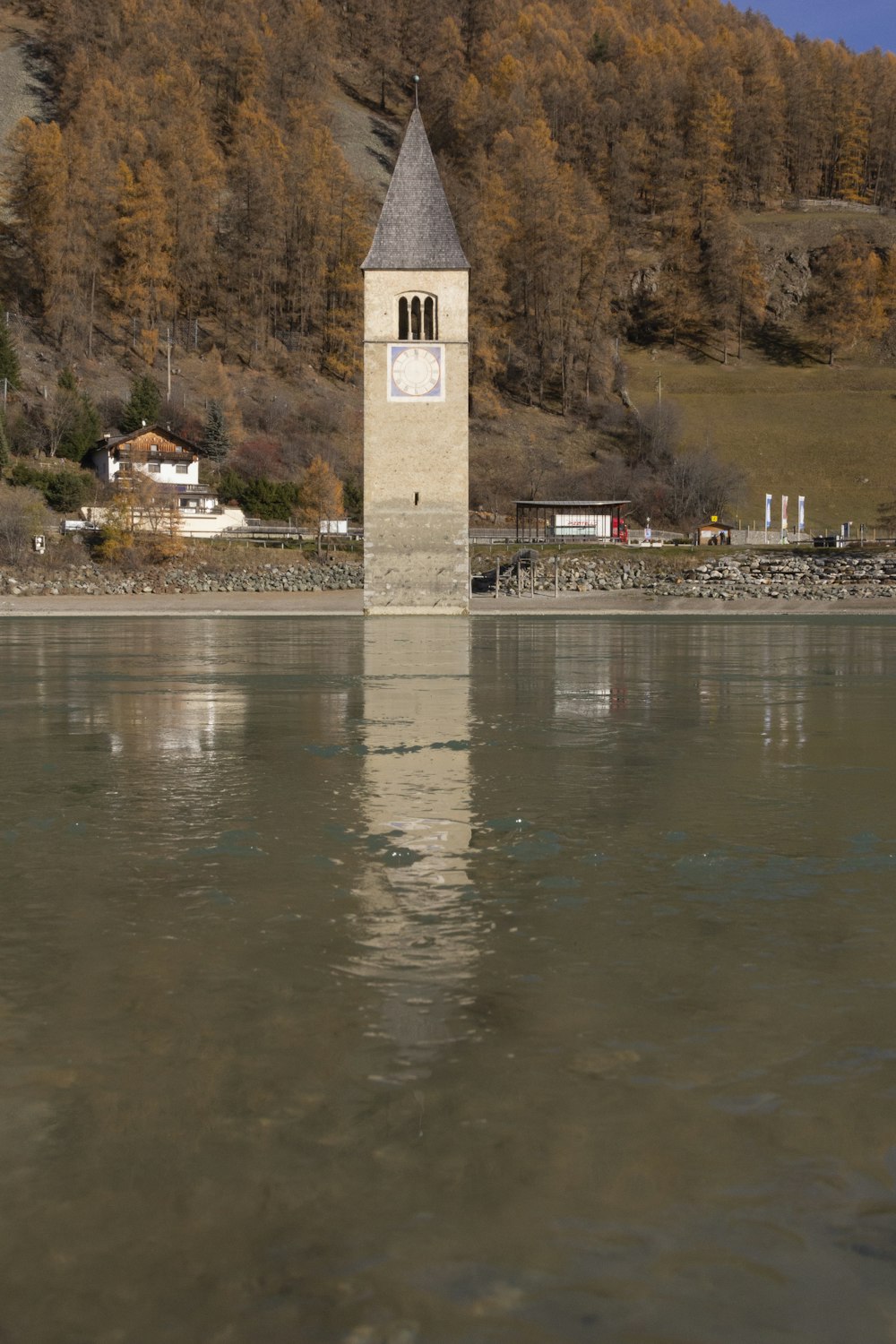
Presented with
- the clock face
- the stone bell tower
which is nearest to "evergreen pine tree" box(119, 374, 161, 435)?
the stone bell tower

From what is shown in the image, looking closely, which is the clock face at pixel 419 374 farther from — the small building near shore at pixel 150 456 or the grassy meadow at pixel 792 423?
the grassy meadow at pixel 792 423

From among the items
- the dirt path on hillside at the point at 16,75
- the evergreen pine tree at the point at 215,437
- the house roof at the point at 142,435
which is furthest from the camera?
the dirt path on hillside at the point at 16,75

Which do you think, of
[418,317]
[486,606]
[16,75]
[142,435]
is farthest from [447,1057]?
[16,75]

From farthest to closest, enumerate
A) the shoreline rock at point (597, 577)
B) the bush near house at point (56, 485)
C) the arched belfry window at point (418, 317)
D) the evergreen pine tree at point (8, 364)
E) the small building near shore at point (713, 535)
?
the evergreen pine tree at point (8, 364) → the small building near shore at point (713, 535) → the bush near house at point (56, 485) → the shoreline rock at point (597, 577) → the arched belfry window at point (418, 317)

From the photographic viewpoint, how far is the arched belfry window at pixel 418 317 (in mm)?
45375

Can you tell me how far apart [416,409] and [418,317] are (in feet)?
10.3

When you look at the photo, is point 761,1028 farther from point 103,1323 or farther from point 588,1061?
point 103,1323

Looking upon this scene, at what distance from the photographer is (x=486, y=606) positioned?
4928 centimetres

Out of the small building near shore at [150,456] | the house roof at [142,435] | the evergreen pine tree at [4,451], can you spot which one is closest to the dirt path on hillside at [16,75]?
the house roof at [142,435]

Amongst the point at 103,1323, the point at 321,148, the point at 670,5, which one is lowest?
the point at 103,1323

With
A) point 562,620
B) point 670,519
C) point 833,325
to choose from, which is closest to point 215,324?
point 670,519

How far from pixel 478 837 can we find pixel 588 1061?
12.0 feet

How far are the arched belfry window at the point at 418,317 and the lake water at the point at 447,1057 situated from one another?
36904mm

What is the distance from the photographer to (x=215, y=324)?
308ft
